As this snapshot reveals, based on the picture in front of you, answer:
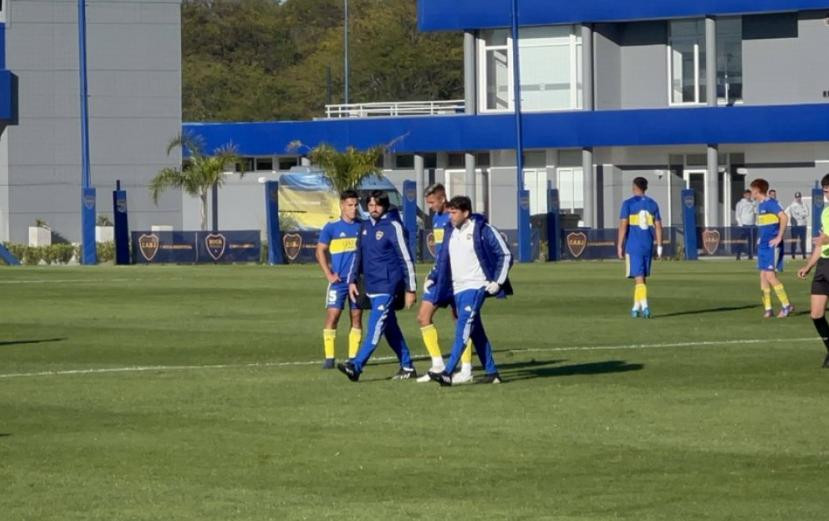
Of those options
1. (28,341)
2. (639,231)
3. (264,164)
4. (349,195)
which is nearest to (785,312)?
(639,231)

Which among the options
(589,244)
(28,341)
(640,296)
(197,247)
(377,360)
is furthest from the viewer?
(589,244)

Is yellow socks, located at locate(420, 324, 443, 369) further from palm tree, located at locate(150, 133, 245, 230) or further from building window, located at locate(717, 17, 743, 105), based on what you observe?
building window, located at locate(717, 17, 743, 105)

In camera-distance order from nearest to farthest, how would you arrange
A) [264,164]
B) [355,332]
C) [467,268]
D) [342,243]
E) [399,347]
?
[467,268] → [399,347] → [355,332] → [342,243] → [264,164]

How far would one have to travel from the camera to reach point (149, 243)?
5128 centimetres

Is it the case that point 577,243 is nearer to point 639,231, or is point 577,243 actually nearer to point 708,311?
point 708,311

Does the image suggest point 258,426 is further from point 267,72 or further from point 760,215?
point 267,72

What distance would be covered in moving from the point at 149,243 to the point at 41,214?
16.2m

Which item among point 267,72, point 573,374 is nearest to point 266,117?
point 267,72

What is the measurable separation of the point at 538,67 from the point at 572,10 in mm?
3004

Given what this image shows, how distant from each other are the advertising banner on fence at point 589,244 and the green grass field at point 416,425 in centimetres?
2587

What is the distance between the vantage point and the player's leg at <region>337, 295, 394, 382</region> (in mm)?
17672

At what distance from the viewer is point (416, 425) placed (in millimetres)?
14500

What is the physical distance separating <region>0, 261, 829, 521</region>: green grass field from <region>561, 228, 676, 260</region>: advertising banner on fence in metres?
25.9

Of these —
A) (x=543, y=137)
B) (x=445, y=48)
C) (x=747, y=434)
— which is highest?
(x=445, y=48)
